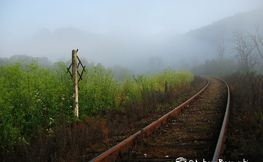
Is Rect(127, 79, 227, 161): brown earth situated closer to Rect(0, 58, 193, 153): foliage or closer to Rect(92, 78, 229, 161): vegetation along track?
Rect(92, 78, 229, 161): vegetation along track

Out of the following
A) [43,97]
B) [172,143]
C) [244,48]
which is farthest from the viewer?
[244,48]

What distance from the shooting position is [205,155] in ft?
10.5

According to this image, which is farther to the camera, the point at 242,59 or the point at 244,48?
the point at 242,59

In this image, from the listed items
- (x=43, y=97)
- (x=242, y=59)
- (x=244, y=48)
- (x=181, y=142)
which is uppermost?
(x=244, y=48)

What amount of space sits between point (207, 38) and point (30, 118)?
653 feet

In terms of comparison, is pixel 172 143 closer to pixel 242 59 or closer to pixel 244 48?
pixel 244 48

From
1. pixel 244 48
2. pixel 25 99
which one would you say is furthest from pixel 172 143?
pixel 244 48

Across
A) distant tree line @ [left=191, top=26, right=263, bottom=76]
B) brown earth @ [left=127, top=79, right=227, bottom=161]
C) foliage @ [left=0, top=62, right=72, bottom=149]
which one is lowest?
brown earth @ [left=127, top=79, right=227, bottom=161]

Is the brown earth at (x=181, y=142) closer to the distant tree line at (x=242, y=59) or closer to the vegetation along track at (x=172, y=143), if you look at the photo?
the vegetation along track at (x=172, y=143)

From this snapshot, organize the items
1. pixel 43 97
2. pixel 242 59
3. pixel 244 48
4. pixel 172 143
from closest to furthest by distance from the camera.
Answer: pixel 172 143 → pixel 43 97 → pixel 244 48 → pixel 242 59

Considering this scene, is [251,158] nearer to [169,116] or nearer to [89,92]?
[169,116]

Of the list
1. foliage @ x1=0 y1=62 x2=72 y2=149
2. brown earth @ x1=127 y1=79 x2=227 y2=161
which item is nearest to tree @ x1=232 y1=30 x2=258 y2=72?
brown earth @ x1=127 y1=79 x2=227 y2=161

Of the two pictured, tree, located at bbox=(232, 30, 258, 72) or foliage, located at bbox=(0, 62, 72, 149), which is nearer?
foliage, located at bbox=(0, 62, 72, 149)

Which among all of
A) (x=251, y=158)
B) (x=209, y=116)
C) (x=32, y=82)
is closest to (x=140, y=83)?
(x=209, y=116)
